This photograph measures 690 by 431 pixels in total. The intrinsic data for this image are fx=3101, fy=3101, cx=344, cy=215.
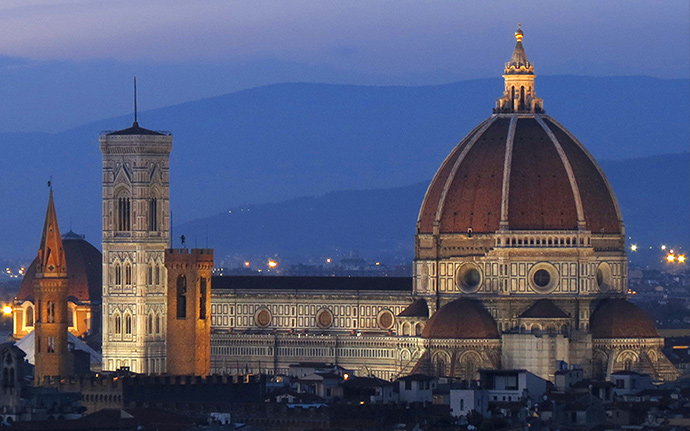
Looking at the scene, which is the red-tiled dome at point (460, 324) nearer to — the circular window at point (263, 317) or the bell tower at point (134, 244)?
the circular window at point (263, 317)

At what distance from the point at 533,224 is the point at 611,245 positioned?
4750mm

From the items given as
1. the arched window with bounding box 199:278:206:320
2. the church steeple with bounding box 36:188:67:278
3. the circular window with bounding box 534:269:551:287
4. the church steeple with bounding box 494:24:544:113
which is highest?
the church steeple with bounding box 494:24:544:113

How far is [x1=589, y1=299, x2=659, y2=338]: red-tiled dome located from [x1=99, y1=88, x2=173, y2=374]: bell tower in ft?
74.2

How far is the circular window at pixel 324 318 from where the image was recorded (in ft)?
532

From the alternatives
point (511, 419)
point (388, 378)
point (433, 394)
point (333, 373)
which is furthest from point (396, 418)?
point (388, 378)

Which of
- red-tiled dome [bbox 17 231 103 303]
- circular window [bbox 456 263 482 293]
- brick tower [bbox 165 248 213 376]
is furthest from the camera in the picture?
red-tiled dome [bbox 17 231 103 303]

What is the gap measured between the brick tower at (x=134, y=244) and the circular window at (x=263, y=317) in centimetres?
648

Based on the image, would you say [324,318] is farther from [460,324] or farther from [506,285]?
[460,324]

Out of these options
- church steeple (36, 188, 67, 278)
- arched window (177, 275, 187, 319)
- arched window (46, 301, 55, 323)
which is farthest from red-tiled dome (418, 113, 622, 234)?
arched window (46, 301, 55, 323)

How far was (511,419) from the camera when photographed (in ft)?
363

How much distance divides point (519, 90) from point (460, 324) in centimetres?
1537

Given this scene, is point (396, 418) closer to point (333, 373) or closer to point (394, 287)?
point (333, 373)

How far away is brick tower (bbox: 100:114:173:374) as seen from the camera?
525 feet

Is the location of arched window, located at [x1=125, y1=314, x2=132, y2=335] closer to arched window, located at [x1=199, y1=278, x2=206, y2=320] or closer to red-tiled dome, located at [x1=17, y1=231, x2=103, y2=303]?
arched window, located at [x1=199, y1=278, x2=206, y2=320]
